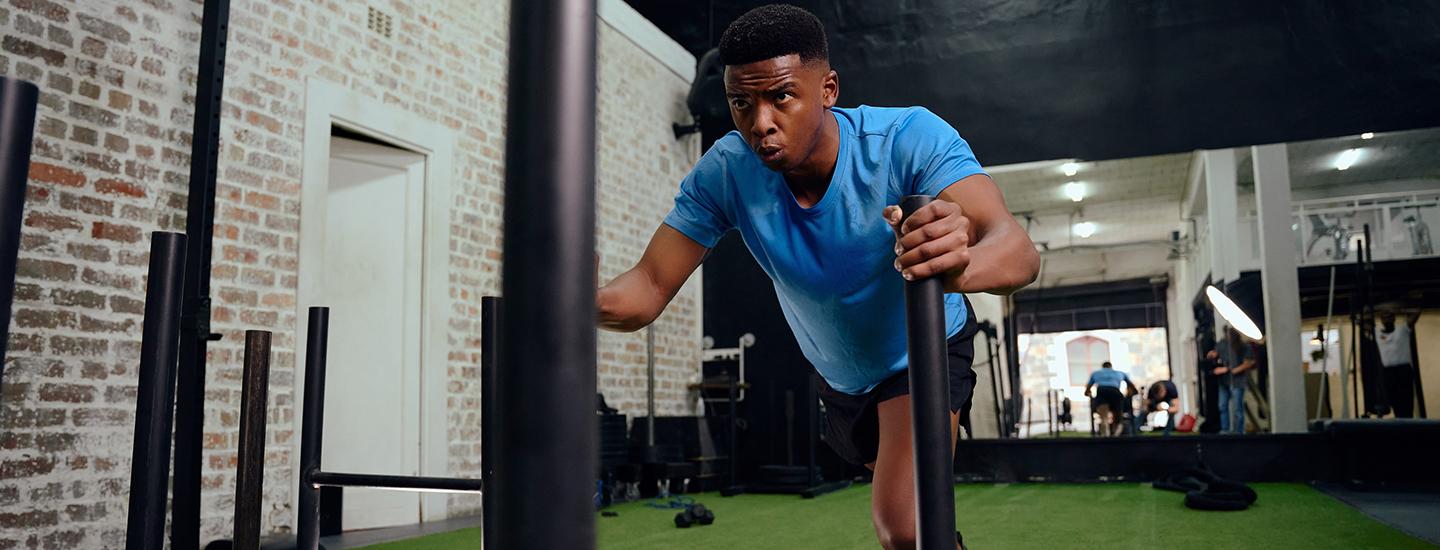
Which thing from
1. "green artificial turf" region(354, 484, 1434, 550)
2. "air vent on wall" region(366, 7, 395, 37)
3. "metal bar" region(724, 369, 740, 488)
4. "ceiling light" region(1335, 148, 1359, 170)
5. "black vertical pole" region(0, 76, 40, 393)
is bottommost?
"green artificial turf" region(354, 484, 1434, 550)

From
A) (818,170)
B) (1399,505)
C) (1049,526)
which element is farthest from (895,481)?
(1399,505)

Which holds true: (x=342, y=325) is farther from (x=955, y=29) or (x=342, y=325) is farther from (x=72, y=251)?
(x=955, y=29)

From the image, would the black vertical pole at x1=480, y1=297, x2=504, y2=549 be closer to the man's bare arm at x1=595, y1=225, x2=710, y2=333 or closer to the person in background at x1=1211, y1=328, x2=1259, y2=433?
the man's bare arm at x1=595, y1=225, x2=710, y2=333

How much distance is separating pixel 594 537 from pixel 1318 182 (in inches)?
727

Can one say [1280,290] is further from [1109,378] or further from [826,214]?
[826,214]

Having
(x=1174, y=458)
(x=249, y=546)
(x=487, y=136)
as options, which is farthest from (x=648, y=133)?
(x=249, y=546)

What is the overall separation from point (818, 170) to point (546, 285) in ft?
5.50

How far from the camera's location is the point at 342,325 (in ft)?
18.2

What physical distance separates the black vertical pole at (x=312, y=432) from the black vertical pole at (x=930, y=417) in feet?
5.18

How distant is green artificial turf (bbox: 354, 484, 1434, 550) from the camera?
14.5ft

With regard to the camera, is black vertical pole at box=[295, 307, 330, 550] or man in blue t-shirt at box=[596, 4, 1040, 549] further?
black vertical pole at box=[295, 307, 330, 550]

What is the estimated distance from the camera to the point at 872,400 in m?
2.31

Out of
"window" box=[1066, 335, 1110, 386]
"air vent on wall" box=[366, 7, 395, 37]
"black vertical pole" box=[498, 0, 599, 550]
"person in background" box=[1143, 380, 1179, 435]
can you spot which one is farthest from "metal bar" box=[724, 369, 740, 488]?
"window" box=[1066, 335, 1110, 386]

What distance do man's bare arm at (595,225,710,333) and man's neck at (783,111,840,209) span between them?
9.4 inches
